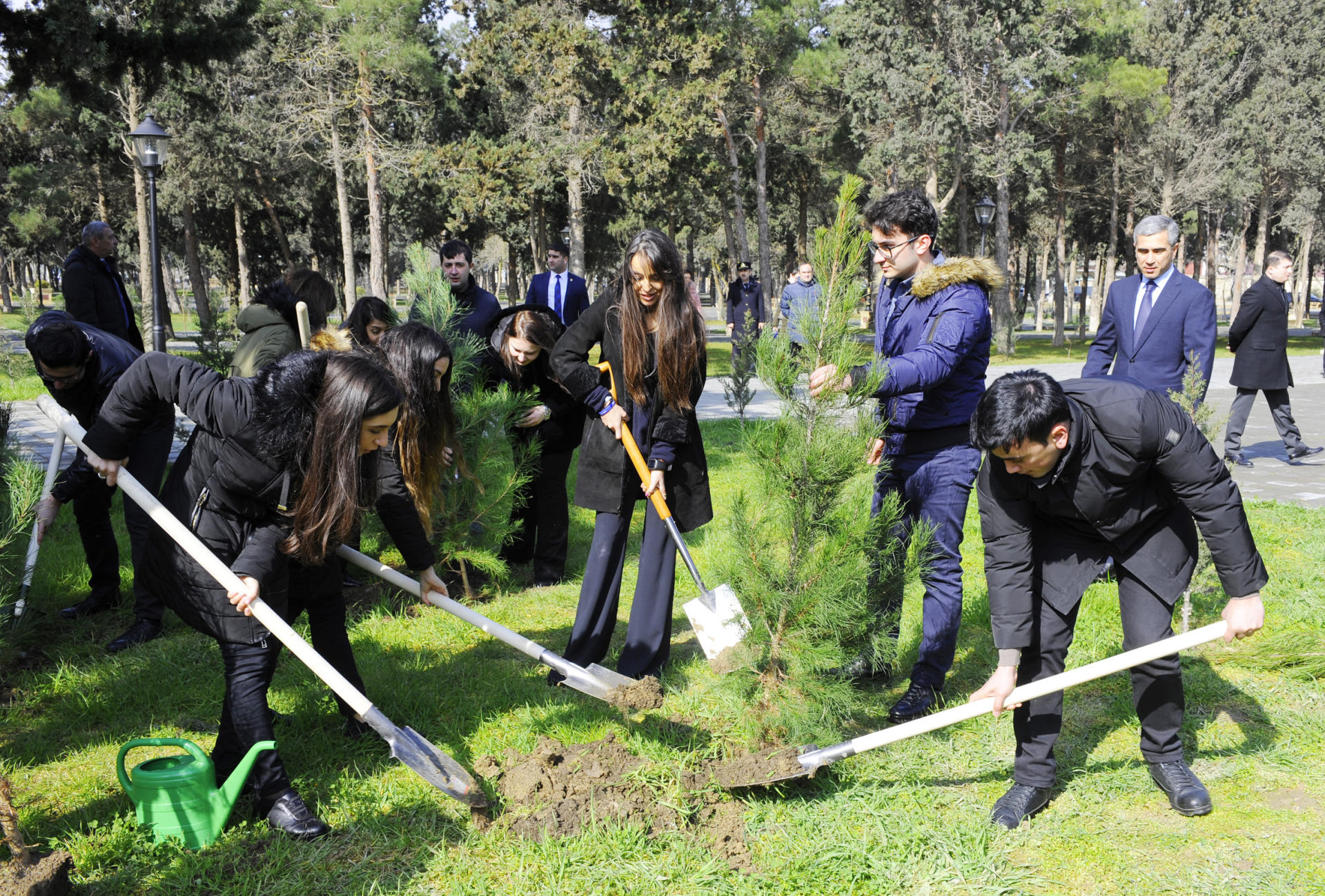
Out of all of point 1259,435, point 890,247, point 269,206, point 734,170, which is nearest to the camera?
point 890,247

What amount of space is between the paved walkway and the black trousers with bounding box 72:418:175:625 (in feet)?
1.30

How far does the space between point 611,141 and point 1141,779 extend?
72.3ft

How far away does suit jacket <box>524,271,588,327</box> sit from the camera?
26.4 feet

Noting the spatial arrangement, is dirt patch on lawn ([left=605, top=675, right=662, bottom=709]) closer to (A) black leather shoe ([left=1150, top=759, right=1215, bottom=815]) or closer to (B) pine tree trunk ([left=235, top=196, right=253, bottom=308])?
(A) black leather shoe ([left=1150, top=759, right=1215, bottom=815])

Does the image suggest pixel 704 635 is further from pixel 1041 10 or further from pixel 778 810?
pixel 1041 10

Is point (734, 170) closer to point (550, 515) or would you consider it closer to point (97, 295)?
point (97, 295)

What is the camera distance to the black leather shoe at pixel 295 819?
2.82m

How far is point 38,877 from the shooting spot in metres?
2.33

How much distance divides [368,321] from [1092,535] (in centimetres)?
358

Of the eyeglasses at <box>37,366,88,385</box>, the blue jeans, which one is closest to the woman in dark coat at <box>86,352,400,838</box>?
the eyeglasses at <box>37,366,88,385</box>

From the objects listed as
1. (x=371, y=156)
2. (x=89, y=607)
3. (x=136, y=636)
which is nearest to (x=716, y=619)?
(x=136, y=636)

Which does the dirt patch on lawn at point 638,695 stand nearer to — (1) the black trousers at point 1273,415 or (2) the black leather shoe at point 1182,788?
(2) the black leather shoe at point 1182,788

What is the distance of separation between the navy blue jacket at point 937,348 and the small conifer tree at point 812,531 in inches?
12.2

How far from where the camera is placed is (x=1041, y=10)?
73.4ft
